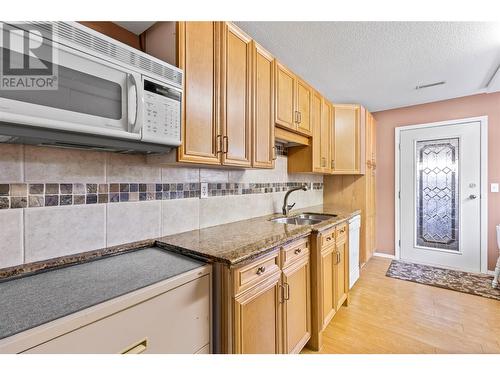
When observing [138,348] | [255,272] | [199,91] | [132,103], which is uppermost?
[199,91]

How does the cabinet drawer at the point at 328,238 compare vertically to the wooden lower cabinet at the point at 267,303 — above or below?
above

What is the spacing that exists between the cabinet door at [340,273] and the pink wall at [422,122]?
6.42ft

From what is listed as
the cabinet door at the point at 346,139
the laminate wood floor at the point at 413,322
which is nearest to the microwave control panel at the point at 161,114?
the laminate wood floor at the point at 413,322

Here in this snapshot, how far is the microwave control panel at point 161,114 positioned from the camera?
1.07m

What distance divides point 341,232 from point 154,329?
1.82 metres

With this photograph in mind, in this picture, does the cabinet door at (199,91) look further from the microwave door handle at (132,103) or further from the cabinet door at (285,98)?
the cabinet door at (285,98)

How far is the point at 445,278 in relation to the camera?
2939 millimetres

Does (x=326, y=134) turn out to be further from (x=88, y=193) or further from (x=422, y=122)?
(x=88, y=193)

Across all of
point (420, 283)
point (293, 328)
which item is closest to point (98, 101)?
point (293, 328)

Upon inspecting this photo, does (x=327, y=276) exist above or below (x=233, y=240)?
below

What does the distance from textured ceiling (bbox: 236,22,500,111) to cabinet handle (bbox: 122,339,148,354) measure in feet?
6.43

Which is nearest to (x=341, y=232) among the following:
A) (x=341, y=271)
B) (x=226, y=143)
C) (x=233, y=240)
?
(x=341, y=271)

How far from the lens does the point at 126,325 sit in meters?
0.78
